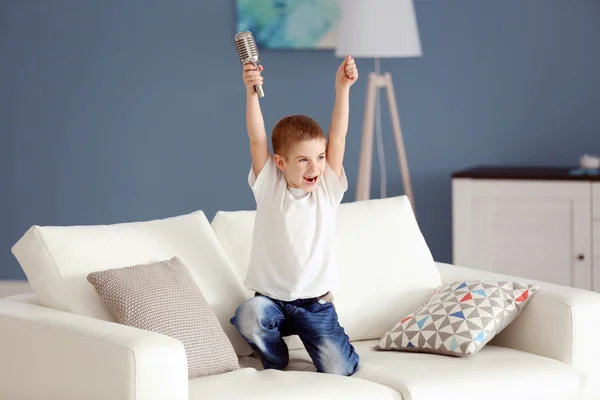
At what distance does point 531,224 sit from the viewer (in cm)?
412

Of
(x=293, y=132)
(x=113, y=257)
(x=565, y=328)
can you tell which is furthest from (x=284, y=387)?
(x=565, y=328)

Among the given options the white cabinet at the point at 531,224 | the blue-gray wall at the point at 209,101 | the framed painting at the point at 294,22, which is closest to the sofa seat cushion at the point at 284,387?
the white cabinet at the point at 531,224

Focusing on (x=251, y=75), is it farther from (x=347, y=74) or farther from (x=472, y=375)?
(x=472, y=375)

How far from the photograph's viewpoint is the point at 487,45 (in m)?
4.61

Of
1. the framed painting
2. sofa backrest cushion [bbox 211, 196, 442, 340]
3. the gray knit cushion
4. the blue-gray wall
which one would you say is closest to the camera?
the gray knit cushion

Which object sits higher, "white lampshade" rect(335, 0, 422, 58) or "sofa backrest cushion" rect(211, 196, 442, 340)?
"white lampshade" rect(335, 0, 422, 58)

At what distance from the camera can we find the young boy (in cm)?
251

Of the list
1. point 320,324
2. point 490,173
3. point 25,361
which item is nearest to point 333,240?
point 320,324

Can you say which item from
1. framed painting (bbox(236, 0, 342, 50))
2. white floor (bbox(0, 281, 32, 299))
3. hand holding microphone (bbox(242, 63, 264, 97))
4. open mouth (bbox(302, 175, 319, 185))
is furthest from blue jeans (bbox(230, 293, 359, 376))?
white floor (bbox(0, 281, 32, 299))

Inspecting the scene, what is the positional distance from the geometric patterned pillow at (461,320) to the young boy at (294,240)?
0.62ft

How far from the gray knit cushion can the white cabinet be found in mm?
2034

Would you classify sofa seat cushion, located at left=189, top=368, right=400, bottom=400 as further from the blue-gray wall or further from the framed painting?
the framed painting

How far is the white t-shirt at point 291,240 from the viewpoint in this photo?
256 cm

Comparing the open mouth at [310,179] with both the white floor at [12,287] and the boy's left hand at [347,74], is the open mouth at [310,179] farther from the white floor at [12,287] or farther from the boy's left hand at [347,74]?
the white floor at [12,287]
